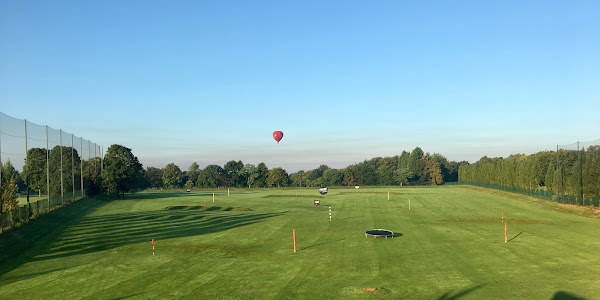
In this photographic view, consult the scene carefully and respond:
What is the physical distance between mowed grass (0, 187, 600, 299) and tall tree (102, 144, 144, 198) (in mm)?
48236

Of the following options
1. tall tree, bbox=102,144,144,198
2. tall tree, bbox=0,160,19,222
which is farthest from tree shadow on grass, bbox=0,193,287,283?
tall tree, bbox=102,144,144,198

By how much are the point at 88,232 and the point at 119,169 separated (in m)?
59.1

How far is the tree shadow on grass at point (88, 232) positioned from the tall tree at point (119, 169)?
35.8 meters

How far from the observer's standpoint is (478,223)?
44.7 m

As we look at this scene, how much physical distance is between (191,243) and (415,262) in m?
18.1

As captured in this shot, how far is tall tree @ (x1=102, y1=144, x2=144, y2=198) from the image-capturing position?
92562mm

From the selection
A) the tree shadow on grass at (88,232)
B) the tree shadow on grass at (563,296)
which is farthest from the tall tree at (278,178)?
the tree shadow on grass at (563,296)

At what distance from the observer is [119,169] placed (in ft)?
310

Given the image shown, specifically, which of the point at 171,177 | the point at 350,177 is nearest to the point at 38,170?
the point at 171,177

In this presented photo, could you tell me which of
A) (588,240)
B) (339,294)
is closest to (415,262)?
(339,294)

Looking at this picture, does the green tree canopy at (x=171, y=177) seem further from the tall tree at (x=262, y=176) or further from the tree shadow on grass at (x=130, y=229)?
the tree shadow on grass at (x=130, y=229)

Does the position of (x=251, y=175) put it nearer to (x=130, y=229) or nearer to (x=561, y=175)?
(x=561, y=175)

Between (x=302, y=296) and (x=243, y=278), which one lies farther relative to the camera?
(x=243, y=278)

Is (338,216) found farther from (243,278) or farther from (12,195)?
(12,195)
